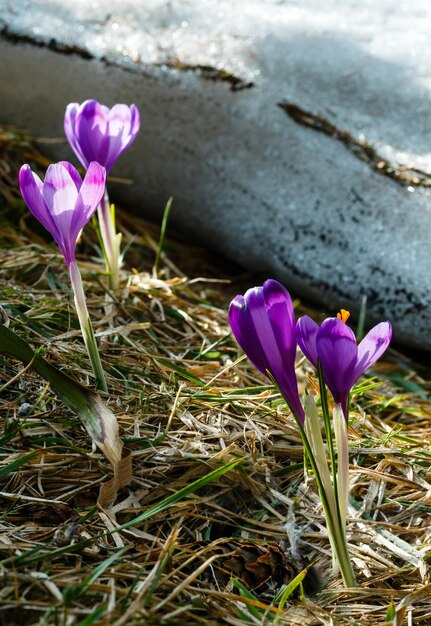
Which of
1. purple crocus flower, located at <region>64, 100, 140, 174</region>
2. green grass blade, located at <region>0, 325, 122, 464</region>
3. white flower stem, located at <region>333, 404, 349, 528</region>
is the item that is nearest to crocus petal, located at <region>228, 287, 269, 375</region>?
white flower stem, located at <region>333, 404, 349, 528</region>

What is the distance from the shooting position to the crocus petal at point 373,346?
1.16 metres

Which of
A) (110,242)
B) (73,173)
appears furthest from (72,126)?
(73,173)

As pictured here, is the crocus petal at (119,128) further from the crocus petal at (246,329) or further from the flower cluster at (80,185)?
the crocus petal at (246,329)

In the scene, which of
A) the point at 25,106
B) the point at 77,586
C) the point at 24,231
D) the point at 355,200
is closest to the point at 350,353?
the point at 77,586

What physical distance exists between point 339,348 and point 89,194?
19.9 inches

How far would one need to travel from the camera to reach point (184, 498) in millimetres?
1317

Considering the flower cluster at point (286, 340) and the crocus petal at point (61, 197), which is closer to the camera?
the flower cluster at point (286, 340)

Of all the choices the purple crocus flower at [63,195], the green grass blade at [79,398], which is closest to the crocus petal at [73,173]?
the purple crocus flower at [63,195]

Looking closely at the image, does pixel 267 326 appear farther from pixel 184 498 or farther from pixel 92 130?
pixel 92 130

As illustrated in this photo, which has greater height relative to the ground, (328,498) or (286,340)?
(286,340)

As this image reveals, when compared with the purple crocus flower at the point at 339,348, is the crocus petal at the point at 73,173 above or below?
above

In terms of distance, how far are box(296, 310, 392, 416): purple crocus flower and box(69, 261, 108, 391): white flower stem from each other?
445 millimetres

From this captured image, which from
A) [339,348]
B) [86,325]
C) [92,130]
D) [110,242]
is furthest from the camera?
[110,242]

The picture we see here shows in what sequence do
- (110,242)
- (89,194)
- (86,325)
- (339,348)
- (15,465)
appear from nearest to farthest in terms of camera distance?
(339,348) < (15,465) < (89,194) < (86,325) < (110,242)
